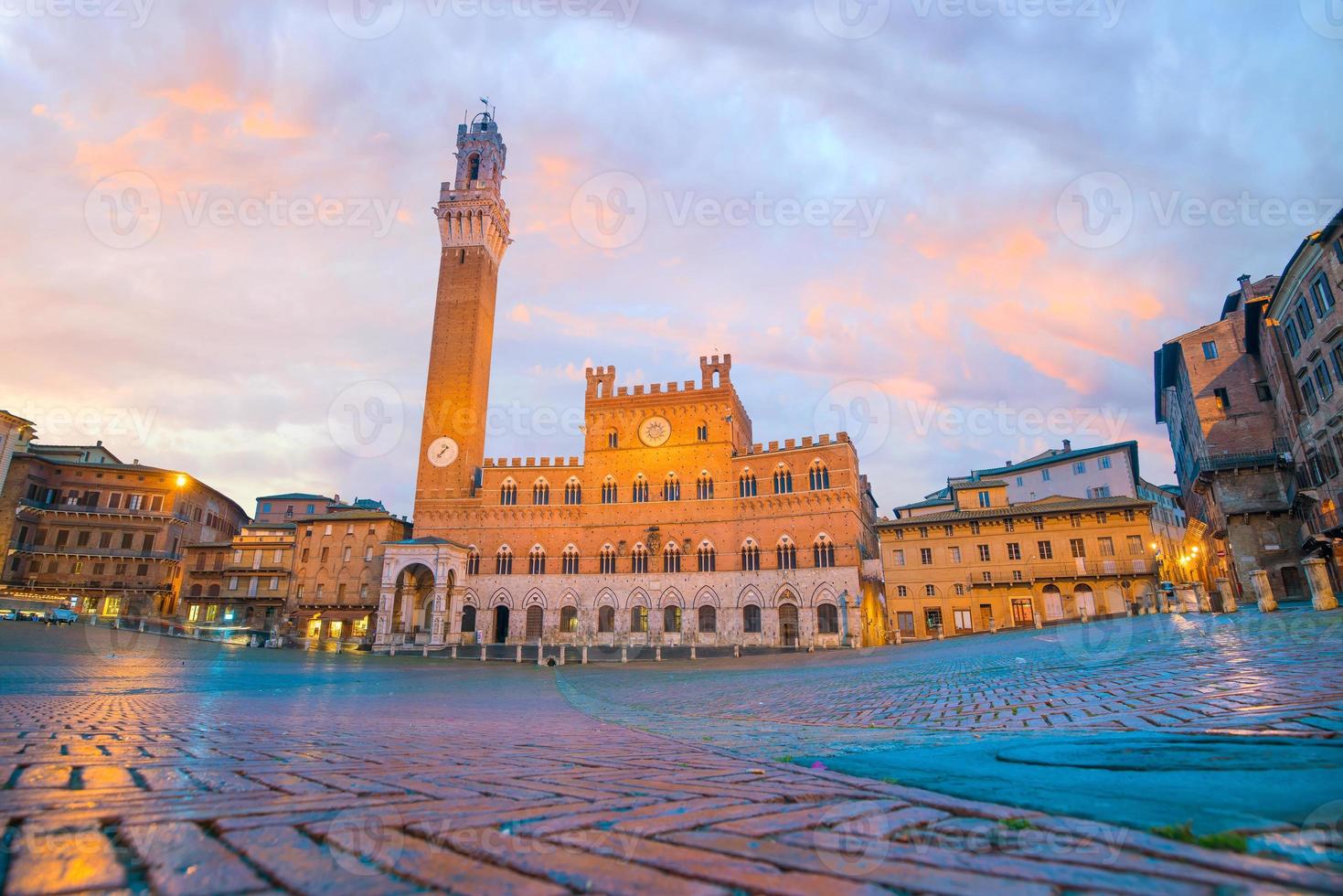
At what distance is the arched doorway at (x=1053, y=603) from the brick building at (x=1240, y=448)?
683 centimetres

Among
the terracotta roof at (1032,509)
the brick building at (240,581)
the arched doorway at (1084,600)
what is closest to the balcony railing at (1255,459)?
the terracotta roof at (1032,509)

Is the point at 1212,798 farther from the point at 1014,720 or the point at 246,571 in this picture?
the point at 246,571

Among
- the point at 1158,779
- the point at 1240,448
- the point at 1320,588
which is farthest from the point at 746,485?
the point at 1158,779

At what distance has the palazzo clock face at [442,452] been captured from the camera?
140 ft

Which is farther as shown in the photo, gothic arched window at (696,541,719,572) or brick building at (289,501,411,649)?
brick building at (289,501,411,649)

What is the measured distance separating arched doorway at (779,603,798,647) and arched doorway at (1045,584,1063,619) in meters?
12.9

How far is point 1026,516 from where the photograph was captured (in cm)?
3459

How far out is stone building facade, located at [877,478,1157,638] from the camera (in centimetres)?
3272

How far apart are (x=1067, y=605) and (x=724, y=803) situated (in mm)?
37539

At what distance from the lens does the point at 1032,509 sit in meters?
34.7

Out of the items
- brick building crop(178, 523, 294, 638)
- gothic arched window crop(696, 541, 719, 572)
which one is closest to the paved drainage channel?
gothic arched window crop(696, 541, 719, 572)

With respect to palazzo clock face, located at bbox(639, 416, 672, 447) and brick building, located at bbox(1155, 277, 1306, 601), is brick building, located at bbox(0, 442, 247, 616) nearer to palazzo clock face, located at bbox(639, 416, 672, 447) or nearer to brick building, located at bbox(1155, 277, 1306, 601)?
palazzo clock face, located at bbox(639, 416, 672, 447)

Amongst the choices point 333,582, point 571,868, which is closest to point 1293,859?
point 571,868

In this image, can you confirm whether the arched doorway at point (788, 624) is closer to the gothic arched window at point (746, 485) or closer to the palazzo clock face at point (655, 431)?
the gothic arched window at point (746, 485)
